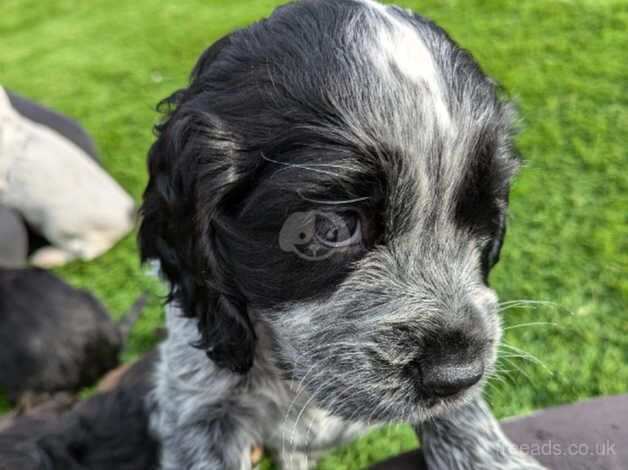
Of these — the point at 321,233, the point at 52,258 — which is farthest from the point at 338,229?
the point at 52,258

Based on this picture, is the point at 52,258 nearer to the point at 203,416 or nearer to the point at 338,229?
the point at 203,416

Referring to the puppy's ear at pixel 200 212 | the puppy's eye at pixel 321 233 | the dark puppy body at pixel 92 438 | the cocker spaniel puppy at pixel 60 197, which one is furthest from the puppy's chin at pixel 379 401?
the cocker spaniel puppy at pixel 60 197

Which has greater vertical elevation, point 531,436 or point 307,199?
point 307,199

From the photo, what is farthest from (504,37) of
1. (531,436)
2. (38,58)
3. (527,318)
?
(38,58)

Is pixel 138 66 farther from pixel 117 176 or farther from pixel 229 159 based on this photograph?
pixel 229 159

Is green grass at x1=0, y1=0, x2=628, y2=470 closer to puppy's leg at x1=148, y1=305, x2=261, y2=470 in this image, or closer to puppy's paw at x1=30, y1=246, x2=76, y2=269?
puppy's paw at x1=30, y1=246, x2=76, y2=269

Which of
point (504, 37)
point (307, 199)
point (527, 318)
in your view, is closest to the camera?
point (307, 199)

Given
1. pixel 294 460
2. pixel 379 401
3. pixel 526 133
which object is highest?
pixel 379 401

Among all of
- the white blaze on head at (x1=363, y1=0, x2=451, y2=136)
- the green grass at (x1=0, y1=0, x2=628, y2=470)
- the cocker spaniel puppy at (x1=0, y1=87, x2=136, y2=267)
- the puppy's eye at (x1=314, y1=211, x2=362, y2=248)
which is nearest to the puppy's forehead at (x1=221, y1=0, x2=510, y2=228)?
the white blaze on head at (x1=363, y1=0, x2=451, y2=136)
